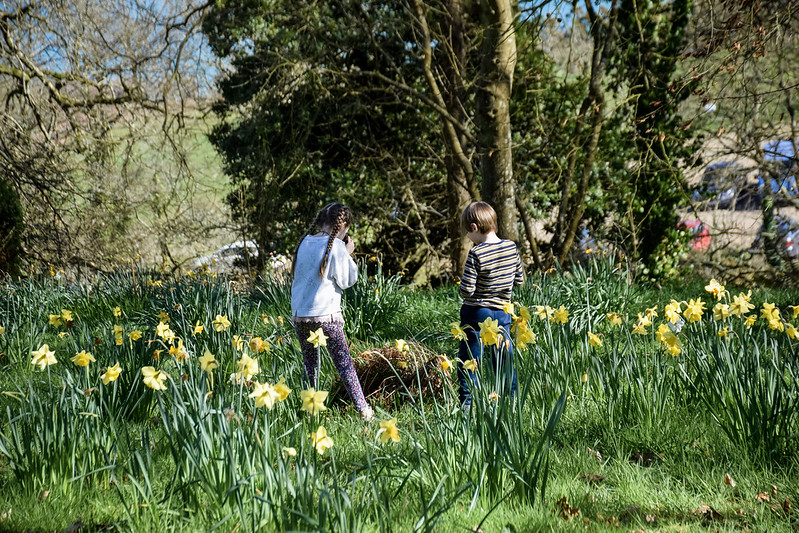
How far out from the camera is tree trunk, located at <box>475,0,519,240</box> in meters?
6.31

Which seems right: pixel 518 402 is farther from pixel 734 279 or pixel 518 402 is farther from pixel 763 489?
pixel 734 279

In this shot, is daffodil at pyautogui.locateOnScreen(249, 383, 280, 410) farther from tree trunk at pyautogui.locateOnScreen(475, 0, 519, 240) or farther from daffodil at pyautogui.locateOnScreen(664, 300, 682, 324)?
tree trunk at pyautogui.locateOnScreen(475, 0, 519, 240)

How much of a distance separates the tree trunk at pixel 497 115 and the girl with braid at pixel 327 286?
10.1 ft

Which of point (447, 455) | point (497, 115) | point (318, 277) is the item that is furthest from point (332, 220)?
point (497, 115)

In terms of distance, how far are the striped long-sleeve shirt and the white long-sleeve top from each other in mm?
629

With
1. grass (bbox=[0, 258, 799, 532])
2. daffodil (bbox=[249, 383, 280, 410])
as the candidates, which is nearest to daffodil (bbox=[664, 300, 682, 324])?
grass (bbox=[0, 258, 799, 532])

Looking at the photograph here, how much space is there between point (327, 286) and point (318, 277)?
7cm

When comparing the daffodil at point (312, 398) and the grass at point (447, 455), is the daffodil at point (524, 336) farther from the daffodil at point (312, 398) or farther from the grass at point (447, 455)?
the daffodil at point (312, 398)

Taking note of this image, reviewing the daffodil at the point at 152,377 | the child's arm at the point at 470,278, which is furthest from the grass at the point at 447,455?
the child's arm at the point at 470,278

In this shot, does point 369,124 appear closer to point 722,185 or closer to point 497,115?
point 497,115

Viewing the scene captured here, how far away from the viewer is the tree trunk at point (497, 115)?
20.7ft

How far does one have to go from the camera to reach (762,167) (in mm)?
6930

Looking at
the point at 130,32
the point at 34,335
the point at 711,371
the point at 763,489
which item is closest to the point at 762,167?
the point at 711,371

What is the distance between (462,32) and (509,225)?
3.25 m
